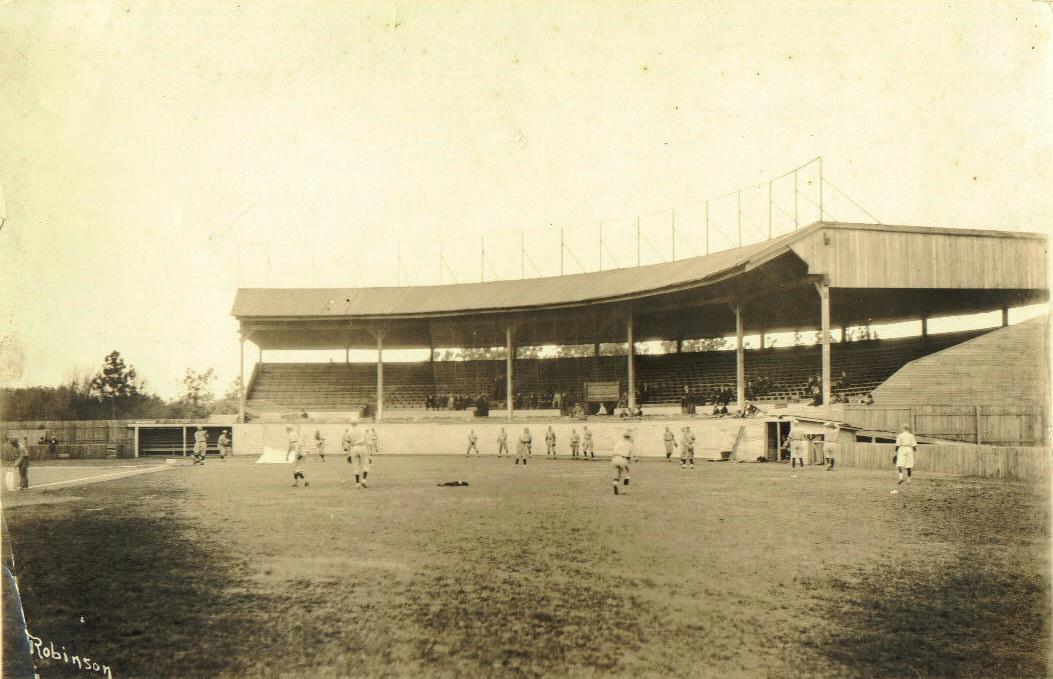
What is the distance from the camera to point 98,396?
16672mm

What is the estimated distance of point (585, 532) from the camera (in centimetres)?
1102

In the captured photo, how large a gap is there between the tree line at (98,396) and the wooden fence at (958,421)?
19382mm

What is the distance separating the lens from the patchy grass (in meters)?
6.46

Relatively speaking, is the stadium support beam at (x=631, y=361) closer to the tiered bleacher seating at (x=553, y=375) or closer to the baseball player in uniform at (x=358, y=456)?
the tiered bleacher seating at (x=553, y=375)

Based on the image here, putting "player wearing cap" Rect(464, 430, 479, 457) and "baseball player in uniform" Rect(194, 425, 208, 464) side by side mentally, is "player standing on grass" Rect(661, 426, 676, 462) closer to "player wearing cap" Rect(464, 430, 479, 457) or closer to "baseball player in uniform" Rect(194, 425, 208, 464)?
"player wearing cap" Rect(464, 430, 479, 457)

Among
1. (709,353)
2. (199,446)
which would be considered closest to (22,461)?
(199,446)

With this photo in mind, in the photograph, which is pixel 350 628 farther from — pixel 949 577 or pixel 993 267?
pixel 993 267

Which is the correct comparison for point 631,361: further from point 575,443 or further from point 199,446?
point 199,446

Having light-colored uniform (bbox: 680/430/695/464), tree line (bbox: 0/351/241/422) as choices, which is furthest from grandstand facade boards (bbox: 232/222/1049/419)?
tree line (bbox: 0/351/241/422)

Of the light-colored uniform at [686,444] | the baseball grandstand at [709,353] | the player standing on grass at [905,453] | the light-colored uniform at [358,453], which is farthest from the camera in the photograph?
the light-colored uniform at [686,444]

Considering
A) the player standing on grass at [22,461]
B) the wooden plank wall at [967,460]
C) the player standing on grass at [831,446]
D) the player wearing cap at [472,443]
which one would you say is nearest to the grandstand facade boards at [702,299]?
the player standing on grass at [831,446]

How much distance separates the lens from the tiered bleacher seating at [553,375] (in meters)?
32.9

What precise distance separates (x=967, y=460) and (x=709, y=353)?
23378 millimetres

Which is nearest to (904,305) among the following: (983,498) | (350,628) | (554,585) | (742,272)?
(742,272)
